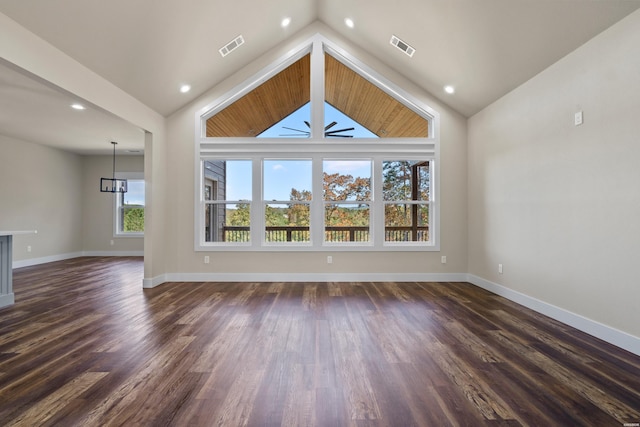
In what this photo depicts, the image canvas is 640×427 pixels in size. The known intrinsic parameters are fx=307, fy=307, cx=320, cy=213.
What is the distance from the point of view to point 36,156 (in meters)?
6.96

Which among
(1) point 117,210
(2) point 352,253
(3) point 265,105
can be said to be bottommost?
(2) point 352,253

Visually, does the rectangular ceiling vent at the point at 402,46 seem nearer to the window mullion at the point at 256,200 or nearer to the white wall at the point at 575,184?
the white wall at the point at 575,184

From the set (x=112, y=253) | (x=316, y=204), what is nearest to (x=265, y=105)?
(x=316, y=204)

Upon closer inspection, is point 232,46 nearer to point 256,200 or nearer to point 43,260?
point 256,200

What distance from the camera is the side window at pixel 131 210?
833 cm

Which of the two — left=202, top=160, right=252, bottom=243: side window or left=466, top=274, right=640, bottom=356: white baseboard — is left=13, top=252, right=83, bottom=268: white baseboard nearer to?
left=202, top=160, right=252, bottom=243: side window

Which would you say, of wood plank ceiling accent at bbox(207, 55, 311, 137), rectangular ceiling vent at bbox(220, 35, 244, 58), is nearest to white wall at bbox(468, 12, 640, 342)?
wood plank ceiling accent at bbox(207, 55, 311, 137)

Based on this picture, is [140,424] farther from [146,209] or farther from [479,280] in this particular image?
[479,280]

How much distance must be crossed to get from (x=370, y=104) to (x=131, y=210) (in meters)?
7.05

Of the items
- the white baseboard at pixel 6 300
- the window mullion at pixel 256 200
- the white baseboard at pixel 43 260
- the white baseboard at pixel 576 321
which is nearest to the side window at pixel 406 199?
the white baseboard at pixel 576 321

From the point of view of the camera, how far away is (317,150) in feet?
16.9

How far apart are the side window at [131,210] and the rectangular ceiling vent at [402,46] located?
726 centimetres

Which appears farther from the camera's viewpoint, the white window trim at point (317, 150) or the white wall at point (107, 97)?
the white window trim at point (317, 150)

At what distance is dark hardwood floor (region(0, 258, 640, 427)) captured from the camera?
1.70 m
